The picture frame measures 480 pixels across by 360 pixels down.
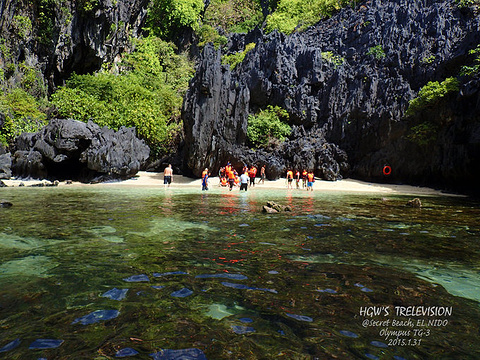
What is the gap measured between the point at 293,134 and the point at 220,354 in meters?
33.1

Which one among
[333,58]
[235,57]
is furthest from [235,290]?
[235,57]

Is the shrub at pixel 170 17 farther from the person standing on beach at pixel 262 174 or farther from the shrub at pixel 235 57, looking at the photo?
the person standing on beach at pixel 262 174

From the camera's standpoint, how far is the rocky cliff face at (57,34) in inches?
971

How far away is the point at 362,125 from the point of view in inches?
1265

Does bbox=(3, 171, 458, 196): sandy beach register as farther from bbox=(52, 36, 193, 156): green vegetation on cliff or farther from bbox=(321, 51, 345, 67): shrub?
bbox=(321, 51, 345, 67): shrub

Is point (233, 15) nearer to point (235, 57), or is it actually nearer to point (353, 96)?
→ point (235, 57)

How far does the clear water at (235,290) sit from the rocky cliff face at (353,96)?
72.1 ft

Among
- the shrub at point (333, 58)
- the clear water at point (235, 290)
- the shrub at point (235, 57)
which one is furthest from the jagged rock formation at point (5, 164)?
the shrub at point (333, 58)

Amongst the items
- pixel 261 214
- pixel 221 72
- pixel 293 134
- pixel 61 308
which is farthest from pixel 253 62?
pixel 61 308

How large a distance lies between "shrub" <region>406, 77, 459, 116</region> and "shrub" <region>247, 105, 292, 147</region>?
491 inches

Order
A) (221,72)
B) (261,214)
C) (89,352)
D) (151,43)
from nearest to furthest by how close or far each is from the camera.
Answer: (89,352)
(261,214)
(221,72)
(151,43)

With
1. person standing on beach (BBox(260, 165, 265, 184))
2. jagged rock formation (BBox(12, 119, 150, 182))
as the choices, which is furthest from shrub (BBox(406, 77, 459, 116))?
jagged rock formation (BBox(12, 119, 150, 182))

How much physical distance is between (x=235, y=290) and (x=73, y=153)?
24.3m

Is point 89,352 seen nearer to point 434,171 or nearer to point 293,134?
point 434,171
